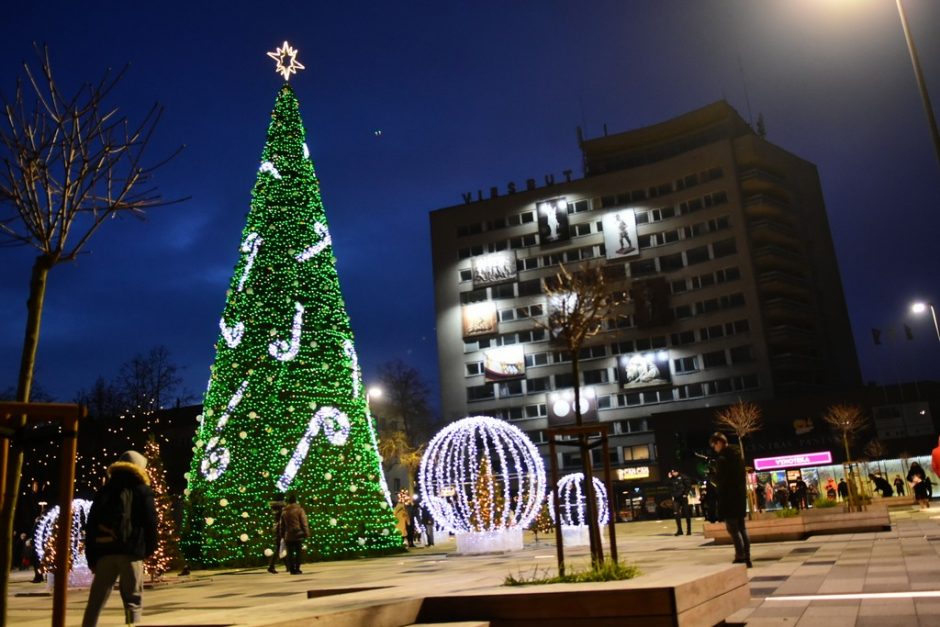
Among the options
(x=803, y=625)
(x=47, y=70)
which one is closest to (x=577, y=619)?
(x=803, y=625)

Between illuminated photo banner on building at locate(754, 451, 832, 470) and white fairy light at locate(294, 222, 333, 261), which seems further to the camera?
illuminated photo banner on building at locate(754, 451, 832, 470)

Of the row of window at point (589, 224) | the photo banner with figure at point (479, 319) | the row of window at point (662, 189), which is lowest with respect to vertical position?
the photo banner with figure at point (479, 319)

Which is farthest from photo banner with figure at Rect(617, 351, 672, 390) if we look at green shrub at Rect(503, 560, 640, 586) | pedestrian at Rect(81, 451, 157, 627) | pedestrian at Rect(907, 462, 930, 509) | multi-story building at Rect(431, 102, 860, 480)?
pedestrian at Rect(81, 451, 157, 627)

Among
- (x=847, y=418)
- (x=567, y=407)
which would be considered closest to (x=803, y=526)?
(x=847, y=418)

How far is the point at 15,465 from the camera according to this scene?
19.8ft

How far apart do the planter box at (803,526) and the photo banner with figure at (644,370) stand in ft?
180

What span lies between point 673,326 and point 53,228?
71.5 m

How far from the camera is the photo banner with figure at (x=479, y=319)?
83188mm

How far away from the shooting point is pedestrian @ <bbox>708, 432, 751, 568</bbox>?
11449 millimetres

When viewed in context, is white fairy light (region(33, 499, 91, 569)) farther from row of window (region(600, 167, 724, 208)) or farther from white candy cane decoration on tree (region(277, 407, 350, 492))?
row of window (region(600, 167, 724, 208))

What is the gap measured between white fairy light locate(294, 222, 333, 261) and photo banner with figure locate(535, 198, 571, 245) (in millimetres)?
59441

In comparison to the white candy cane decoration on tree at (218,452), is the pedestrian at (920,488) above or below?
below

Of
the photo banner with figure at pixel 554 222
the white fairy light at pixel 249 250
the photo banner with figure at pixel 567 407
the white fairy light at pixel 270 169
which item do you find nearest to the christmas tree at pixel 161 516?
the white fairy light at pixel 249 250

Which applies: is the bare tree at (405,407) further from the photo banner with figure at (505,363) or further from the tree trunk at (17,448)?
the tree trunk at (17,448)
